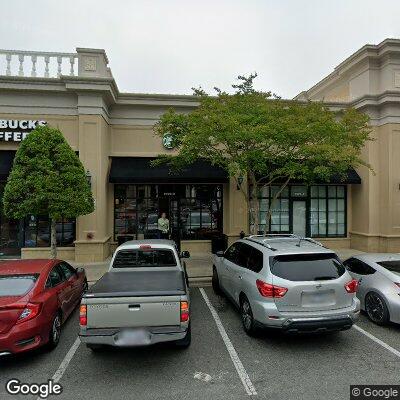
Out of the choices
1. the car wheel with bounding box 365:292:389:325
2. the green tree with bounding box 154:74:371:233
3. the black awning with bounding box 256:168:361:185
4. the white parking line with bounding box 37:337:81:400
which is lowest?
the white parking line with bounding box 37:337:81:400

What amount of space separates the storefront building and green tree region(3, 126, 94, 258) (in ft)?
8.97

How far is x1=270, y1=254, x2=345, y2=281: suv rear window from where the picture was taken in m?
5.39

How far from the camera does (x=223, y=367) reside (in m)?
4.82

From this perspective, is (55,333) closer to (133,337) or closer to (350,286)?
(133,337)

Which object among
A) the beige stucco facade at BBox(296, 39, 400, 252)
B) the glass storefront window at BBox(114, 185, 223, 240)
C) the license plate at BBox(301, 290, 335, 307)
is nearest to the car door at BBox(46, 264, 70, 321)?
the license plate at BBox(301, 290, 335, 307)

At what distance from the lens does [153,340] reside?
4484mm

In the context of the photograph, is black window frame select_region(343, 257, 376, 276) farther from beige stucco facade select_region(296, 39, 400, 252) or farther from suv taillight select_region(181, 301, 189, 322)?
beige stucco facade select_region(296, 39, 400, 252)

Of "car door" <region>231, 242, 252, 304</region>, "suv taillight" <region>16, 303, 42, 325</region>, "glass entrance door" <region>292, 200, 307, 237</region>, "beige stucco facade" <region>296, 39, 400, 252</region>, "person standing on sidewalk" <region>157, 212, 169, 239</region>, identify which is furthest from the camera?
"glass entrance door" <region>292, 200, 307, 237</region>

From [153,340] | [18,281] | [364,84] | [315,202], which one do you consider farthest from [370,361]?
[364,84]

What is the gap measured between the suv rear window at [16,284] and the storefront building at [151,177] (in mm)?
6735

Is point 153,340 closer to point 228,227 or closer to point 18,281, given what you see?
point 18,281

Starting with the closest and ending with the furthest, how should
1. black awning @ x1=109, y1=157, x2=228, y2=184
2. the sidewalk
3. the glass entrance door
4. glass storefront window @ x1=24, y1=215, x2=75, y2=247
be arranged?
the sidewalk → glass storefront window @ x1=24, y1=215, x2=75, y2=247 → black awning @ x1=109, y1=157, x2=228, y2=184 → the glass entrance door

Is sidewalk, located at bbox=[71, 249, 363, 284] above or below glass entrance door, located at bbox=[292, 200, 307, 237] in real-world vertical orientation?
below

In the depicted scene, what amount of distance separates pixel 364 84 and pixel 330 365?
1340 cm
